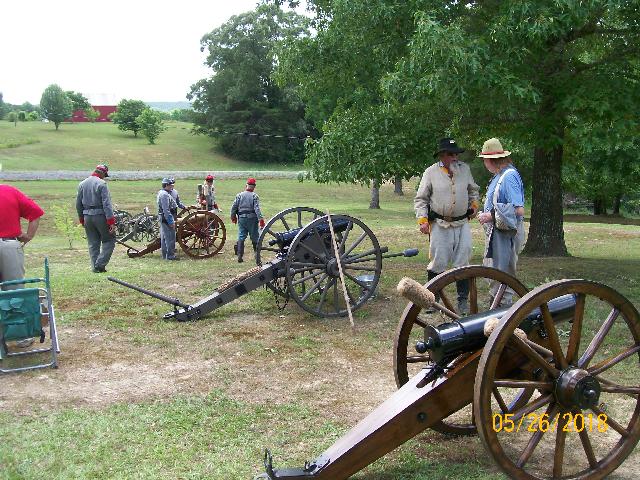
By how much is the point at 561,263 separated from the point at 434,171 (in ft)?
13.6

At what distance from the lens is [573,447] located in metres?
4.20

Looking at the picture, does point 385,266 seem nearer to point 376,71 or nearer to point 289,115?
point 376,71

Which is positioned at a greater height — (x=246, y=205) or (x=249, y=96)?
(x=249, y=96)

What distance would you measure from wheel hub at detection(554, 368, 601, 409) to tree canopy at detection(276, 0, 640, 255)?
448 centimetres

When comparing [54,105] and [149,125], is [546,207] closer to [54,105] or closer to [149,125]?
[149,125]

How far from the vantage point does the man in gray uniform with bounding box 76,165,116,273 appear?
32.6 ft

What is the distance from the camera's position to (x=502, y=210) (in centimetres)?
605

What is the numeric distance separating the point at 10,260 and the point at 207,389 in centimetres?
236

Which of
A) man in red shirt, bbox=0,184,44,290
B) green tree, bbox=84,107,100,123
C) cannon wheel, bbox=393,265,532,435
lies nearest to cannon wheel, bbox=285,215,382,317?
man in red shirt, bbox=0,184,44,290

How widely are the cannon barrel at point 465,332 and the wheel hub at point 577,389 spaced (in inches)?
12.6

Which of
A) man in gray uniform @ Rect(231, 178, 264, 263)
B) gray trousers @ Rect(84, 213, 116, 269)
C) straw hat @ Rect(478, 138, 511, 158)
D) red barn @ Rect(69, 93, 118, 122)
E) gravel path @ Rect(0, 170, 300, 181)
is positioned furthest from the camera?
red barn @ Rect(69, 93, 118, 122)

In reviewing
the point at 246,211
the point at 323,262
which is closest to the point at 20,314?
the point at 323,262

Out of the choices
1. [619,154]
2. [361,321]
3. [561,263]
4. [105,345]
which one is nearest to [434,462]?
[361,321]

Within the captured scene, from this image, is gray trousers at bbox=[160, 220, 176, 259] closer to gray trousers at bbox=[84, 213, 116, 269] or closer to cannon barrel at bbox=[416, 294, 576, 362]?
gray trousers at bbox=[84, 213, 116, 269]
